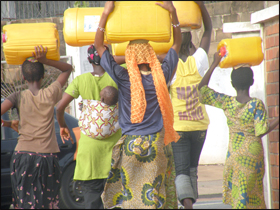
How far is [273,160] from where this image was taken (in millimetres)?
4203

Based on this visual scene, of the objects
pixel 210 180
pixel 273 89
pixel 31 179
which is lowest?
pixel 210 180

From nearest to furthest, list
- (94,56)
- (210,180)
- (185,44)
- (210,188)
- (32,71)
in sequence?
1. (32,71)
2. (94,56)
3. (185,44)
4. (210,188)
5. (210,180)

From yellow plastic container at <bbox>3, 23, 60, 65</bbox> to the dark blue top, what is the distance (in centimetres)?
77

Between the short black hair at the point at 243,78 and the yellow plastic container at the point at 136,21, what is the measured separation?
43.0 inches

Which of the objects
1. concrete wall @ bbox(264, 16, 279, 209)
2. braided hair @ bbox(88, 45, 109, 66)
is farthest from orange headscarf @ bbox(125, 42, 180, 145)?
concrete wall @ bbox(264, 16, 279, 209)

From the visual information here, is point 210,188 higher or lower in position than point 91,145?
lower

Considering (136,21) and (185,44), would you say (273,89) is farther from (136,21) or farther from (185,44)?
(136,21)

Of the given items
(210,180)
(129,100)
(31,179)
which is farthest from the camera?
(210,180)

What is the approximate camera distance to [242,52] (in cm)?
386

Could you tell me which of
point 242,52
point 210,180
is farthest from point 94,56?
point 210,180

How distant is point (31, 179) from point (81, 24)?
62.2 inches

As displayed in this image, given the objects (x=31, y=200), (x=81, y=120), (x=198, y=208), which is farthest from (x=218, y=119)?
(x=31, y=200)

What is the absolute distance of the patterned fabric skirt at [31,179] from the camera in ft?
11.0

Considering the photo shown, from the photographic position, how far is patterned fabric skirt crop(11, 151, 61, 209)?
3.37m
